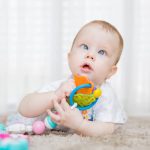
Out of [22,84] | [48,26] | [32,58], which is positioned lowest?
[22,84]

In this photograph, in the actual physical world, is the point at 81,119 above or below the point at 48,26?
below

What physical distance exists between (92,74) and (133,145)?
283 millimetres

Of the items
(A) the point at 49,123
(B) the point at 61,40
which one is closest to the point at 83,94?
(A) the point at 49,123

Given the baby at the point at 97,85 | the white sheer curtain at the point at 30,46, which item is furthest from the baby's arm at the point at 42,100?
the white sheer curtain at the point at 30,46

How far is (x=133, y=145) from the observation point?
1.12 meters

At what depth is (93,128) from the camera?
122 centimetres

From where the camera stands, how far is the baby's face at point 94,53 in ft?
4.23

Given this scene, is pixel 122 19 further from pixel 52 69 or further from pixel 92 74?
pixel 92 74

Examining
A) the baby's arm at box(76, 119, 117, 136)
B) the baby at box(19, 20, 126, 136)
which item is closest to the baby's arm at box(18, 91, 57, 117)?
the baby at box(19, 20, 126, 136)

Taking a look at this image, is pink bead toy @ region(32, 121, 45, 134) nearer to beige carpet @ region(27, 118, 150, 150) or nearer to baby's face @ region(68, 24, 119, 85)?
beige carpet @ region(27, 118, 150, 150)

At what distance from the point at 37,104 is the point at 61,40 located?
107cm

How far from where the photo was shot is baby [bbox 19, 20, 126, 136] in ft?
3.93

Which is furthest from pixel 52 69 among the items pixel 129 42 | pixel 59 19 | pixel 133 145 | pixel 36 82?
pixel 133 145

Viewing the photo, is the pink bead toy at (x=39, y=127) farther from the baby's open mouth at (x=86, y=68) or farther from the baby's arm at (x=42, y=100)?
the baby's open mouth at (x=86, y=68)
